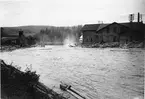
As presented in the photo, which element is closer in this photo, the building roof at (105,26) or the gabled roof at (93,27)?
the building roof at (105,26)

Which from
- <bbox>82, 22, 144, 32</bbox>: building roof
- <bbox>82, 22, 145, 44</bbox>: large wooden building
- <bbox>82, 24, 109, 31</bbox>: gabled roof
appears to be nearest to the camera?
<bbox>82, 22, 145, 44</bbox>: large wooden building

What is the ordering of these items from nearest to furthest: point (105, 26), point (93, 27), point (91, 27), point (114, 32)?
point (114, 32) < point (105, 26) < point (93, 27) < point (91, 27)

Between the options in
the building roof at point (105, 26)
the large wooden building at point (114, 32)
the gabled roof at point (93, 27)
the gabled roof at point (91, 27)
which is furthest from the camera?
the gabled roof at point (91, 27)

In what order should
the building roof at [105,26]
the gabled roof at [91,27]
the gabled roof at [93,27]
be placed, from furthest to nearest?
1. the gabled roof at [91,27]
2. the gabled roof at [93,27]
3. the building roof at [105,26]

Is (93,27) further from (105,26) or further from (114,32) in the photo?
(114,32)

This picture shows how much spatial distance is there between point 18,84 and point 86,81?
14.4 feet

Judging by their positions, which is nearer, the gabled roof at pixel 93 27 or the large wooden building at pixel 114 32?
the large wooden building at pixel 114 32

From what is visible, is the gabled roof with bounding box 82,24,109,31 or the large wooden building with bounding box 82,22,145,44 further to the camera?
the gabled roof with bounding box 82,24,109,31

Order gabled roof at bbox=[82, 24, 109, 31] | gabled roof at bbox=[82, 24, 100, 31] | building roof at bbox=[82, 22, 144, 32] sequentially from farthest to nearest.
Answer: gabled roof at bbox=[82, 24, 100, 31] < gabled roof at bbox=[82, 24, 109, 31] < building roof at bbox=[82, 22, 144, 32]

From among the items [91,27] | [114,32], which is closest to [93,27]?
[91,27]

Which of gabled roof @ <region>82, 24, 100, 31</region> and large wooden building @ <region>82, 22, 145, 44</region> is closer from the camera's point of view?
large wooden building @ <region>82, 22, 145, 44</region>

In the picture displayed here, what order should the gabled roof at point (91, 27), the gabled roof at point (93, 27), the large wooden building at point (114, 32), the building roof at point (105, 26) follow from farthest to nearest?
the gabled roof at point (91, 27) → the gabled roof at point (93, 27) → the building roof at point (105, 26) → the large wooden building at point (114, 32)

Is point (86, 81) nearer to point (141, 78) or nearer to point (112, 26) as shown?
point (141, 78)

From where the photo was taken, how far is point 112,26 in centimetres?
3369
